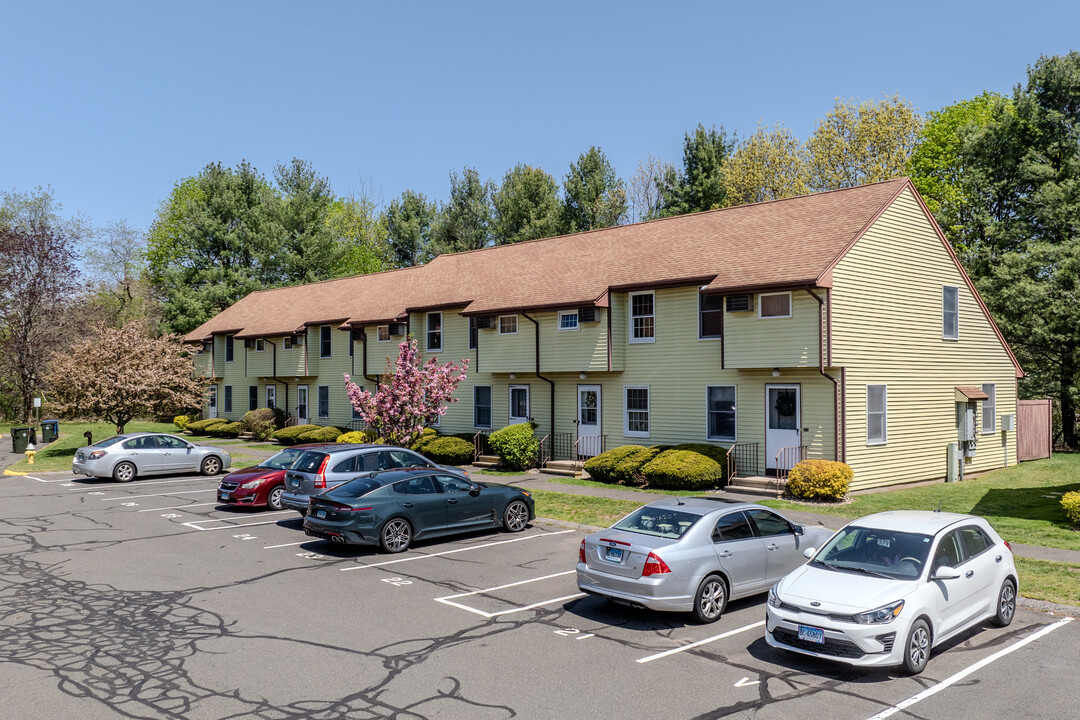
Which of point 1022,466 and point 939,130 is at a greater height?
point 939,130

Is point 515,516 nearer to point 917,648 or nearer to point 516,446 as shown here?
point 917,648

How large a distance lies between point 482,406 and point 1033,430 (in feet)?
70.1

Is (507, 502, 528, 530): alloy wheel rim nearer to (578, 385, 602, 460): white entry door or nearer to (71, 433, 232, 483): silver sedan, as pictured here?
(578, 385, 602, 460): white entry door

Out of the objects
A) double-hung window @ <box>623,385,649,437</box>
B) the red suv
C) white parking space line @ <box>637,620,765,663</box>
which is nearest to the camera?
white parking space line @ <box>637,620,765,663</box>

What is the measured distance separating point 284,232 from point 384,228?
49.3 ft

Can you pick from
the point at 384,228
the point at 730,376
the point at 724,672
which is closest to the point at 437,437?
the point at 730,376

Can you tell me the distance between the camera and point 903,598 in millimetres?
8477

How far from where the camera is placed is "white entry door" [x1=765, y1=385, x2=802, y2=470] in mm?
21984

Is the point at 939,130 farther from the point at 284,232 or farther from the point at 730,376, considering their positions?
the point at 284,232

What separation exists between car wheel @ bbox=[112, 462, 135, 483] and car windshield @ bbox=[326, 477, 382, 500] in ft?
47.1

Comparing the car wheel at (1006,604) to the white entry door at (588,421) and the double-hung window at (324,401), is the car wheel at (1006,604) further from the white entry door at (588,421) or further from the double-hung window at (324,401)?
the double-hung window at (324,401)

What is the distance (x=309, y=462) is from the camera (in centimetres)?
1767

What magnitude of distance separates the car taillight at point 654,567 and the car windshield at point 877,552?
1829 millimetres

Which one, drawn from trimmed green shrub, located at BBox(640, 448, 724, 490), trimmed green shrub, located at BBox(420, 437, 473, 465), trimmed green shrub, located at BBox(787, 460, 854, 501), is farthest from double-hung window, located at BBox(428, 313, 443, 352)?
trimmed green shrub, located at BBox(787, 460, 854, 501)
